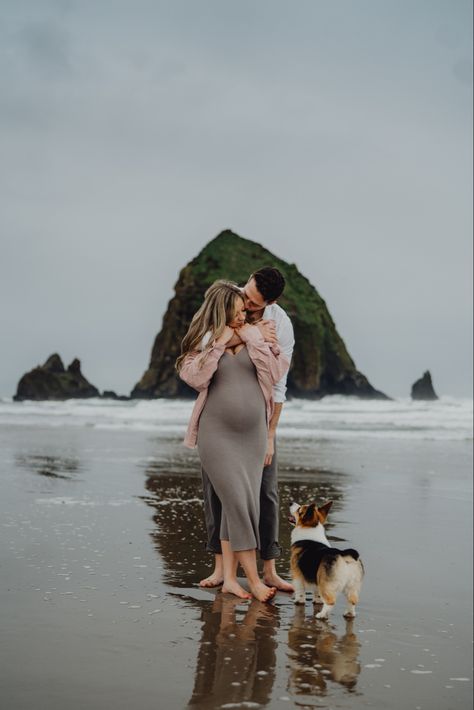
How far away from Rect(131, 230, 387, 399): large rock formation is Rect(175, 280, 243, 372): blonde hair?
71.8 meters

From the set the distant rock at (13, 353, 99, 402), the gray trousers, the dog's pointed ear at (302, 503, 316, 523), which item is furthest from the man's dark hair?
the distant rock at (13, 353, 99, 402)

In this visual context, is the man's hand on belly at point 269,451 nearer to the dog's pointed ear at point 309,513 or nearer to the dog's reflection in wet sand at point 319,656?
the dog's pointed ear at point 309,513

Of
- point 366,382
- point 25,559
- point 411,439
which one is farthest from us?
point 366,382

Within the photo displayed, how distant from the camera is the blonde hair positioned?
484 centimetres

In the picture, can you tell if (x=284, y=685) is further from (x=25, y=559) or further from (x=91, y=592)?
(x=25, y=559)

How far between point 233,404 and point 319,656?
1609mm

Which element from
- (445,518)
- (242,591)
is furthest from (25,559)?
(445,518)

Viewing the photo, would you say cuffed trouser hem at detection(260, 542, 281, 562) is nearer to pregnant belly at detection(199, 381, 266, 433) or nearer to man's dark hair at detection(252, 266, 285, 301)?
pregnant belly at detection(199, 381, 266, 433)

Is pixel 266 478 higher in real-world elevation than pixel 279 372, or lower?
lower

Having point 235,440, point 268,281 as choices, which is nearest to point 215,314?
point 268,281

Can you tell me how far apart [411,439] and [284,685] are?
61.3 ft

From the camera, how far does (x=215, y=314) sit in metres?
4.86

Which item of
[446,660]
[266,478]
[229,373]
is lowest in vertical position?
[446,660]

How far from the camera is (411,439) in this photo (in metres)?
21.5
